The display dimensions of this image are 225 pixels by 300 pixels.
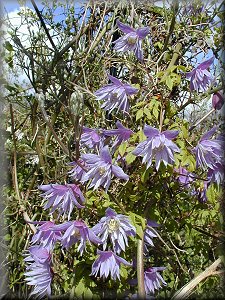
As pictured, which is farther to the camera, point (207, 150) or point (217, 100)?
point (217, 100)

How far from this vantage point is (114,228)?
3.98 feet

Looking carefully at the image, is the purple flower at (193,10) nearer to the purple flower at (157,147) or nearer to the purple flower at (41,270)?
the purple flower at (157,147)

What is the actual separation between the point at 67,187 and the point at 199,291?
0.55 m

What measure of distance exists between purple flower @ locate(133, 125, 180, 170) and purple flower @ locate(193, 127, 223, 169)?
76mm

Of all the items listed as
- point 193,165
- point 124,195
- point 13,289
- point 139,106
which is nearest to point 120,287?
point 124,195

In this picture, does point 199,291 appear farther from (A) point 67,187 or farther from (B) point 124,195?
(A) point 67,187

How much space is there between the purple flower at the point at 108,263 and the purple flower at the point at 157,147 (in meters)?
0.24

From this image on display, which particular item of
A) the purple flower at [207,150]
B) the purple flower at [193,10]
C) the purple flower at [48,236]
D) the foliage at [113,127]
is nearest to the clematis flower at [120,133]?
the foliage at [113,127]

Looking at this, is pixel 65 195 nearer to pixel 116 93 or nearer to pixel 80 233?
pixel 80 233

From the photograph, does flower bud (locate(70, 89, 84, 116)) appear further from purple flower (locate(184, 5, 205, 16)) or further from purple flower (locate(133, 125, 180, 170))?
purple flower (locate(184, 5, 205, 16))

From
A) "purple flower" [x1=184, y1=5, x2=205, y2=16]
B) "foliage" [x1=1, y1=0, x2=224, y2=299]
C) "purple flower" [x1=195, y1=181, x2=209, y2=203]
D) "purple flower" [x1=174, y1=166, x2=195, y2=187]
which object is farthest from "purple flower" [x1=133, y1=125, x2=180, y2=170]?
"purple flower" [x1=184, y1=5, x2=205, y2=16]

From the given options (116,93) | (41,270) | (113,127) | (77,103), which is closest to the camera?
(77,103)

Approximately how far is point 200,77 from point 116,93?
0.83 ft

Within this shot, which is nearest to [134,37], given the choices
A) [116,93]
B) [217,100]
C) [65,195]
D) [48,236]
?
[116,93]
